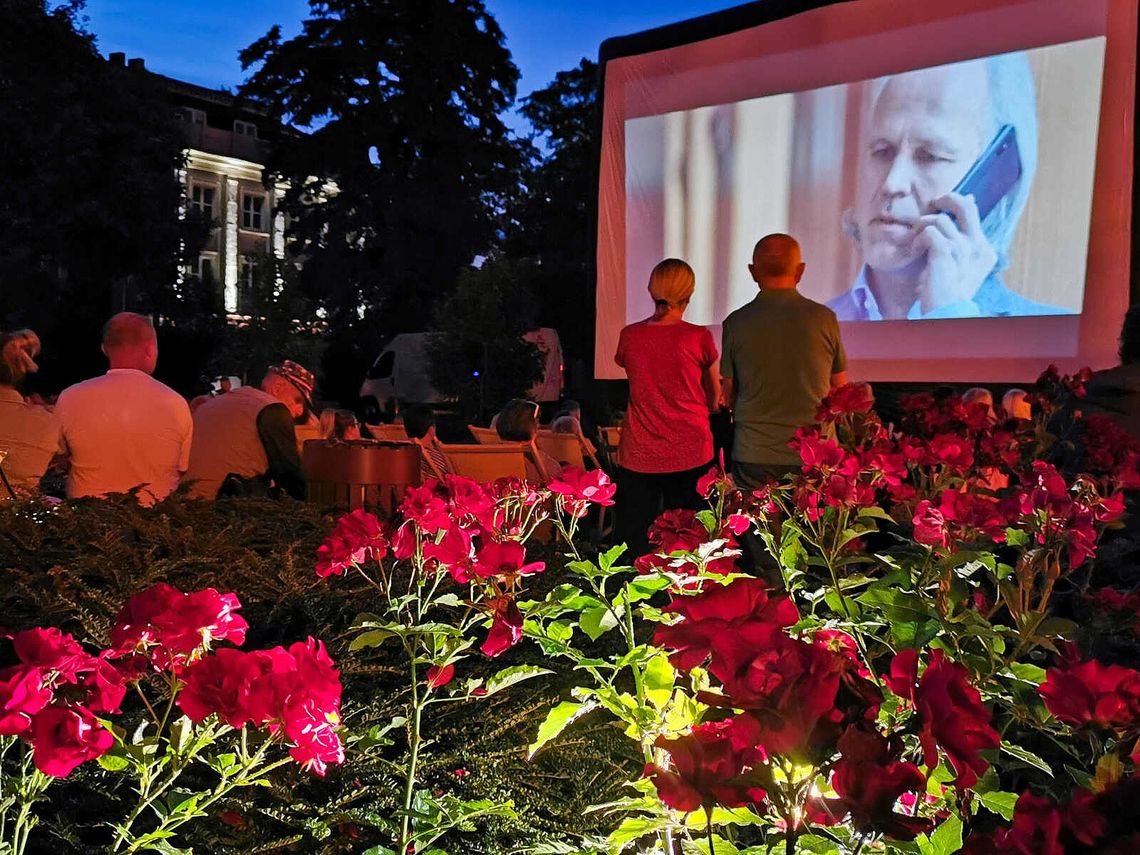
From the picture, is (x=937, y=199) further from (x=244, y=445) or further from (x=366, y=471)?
(x=366, y=471)

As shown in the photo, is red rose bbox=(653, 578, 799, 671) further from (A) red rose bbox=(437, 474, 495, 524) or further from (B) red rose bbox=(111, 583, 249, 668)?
(A) red rose bbox=(437, 474, 495, 524)

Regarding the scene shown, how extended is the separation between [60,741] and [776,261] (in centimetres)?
291

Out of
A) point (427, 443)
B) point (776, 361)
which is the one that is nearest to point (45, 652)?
point (776, 361)

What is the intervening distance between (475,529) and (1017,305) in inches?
249

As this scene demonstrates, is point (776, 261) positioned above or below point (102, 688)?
above

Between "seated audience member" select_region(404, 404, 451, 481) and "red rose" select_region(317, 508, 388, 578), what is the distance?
365cm

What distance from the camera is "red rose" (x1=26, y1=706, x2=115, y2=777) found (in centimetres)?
101

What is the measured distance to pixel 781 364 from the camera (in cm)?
354

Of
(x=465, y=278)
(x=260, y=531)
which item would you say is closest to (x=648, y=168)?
(x=260, y=531)

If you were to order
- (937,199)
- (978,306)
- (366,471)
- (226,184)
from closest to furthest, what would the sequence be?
(366,471), (978,306), (937,199), (226,184)

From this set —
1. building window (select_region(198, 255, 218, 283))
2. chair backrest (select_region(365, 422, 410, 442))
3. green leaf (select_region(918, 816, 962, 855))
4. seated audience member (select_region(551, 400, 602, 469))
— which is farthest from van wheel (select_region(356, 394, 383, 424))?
building window (select_region(198, 255, 218, 283))

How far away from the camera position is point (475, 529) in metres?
1.69

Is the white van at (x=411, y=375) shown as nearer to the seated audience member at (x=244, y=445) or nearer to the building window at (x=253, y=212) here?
the seated audience member at (x=244, y=445)

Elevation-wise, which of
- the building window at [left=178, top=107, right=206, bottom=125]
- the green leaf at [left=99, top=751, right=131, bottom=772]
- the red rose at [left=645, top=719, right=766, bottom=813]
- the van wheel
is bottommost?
the van wheel
